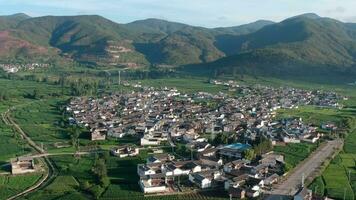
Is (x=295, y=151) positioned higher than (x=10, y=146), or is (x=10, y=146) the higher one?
(x=295, y=151)

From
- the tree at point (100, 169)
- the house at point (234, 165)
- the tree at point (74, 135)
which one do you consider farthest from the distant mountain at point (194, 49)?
the tree at point (100, 169)

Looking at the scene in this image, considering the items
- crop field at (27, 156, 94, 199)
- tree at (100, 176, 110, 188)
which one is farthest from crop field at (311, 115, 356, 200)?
crop field at (27, 156, 94, 199)

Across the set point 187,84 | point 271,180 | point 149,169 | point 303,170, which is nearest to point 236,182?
point 271,180

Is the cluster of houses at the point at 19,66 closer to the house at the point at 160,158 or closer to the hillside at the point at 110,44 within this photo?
the hillside at the point at 110,44

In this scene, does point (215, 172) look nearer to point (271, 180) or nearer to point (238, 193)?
point (238, 193)

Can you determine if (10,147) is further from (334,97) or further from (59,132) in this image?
(334,97)

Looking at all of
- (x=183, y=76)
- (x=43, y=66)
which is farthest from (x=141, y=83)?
(x=43, y=66)

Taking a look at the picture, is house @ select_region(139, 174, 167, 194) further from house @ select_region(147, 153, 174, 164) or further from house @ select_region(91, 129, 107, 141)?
house @ select_region(91, 129, 107, 141)
